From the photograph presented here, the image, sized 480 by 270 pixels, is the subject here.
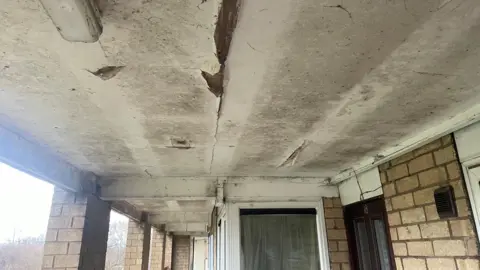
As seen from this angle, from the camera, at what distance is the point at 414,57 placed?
1495 mm

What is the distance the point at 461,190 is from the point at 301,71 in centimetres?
144

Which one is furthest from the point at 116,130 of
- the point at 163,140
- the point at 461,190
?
the point at 461,190

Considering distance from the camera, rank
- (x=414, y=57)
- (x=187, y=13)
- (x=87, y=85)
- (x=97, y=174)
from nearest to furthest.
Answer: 1. (x=187, y=13)
2. (x=414, y=57)
3. (x=87, y=85)
4. (x=97, y=174)

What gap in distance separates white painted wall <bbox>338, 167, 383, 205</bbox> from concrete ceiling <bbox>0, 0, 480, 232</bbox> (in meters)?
0.66

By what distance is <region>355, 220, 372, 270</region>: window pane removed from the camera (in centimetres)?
352

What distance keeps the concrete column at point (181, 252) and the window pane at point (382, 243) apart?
11.3m

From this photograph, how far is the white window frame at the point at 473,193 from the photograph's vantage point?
210 centimetres

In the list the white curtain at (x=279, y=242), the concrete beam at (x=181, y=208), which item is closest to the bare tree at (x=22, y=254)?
the white curtain at (x=279, y=242)

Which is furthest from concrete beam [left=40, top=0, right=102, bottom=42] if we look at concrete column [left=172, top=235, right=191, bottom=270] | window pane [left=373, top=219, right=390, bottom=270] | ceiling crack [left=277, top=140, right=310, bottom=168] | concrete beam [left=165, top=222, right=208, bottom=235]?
concrete column [left=172, top=235, right=191, bottom=270]

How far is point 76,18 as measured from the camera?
1.14m

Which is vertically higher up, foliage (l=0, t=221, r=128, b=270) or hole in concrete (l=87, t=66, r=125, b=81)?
hole in concrete (l=87, t=66, r=125, b=81)

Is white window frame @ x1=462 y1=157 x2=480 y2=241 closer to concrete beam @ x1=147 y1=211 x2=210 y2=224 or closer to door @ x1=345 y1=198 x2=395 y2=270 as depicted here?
door @ x1=345 y1=198 x2=395 y2=270

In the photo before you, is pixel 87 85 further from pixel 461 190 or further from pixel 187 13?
pixel 461 190

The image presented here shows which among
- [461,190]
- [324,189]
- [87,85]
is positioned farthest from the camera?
[324,189]
